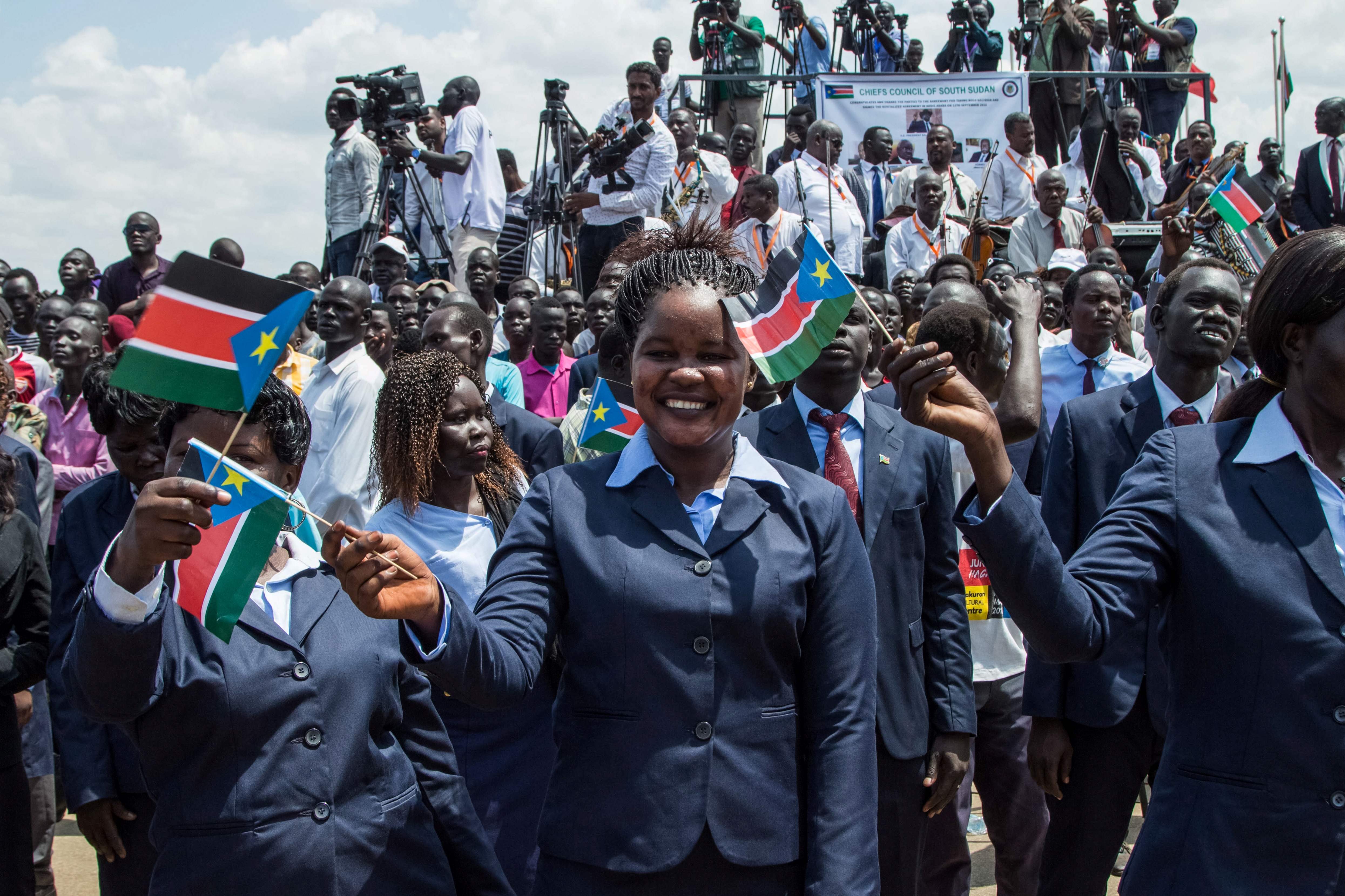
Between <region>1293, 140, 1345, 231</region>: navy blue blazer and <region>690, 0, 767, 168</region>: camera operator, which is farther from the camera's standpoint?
<region>690, 0, 767, 168</region>: camera operator

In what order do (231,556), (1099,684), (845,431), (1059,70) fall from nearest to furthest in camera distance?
(231,556) → (1099,684) → (845,431) → (1059,70)

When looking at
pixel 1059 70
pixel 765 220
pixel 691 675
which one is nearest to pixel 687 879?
pixel 691 675

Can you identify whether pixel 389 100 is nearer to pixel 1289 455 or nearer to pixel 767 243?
pixel 767 243

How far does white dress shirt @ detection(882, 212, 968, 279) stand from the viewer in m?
10.1

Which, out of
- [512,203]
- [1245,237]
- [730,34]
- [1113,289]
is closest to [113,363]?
[1113,289]

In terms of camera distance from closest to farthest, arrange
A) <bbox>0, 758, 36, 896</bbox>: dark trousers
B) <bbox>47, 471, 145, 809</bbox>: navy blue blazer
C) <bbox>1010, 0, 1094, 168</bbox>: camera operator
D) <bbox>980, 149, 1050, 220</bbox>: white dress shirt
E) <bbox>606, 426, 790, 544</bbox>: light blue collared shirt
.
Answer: <bbox>606, 426, 790, 544</bbox>: light blue collared shirt → <bbox>47, 471, 145, 809</bbox>: navy blue blazer → <bbox>0, 758, 36, 896</bbox>: dark trousers → <bbox>980, 149, 1050, 220</bbox>: white dress shirt → <bbox>1010, 0, 1094, 168</bbox>: camera operator

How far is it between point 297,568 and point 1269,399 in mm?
1947

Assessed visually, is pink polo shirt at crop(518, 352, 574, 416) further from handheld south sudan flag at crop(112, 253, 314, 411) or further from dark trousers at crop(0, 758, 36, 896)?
handheld south sudan flag at crop(112, 253, 314, 411)

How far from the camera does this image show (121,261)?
9867 mm

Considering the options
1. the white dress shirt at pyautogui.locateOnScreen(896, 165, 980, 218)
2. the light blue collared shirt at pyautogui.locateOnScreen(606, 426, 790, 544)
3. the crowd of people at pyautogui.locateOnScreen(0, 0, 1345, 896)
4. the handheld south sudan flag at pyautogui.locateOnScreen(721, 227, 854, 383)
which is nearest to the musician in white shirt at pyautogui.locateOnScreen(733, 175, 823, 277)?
the white dress shirt at pyautogui.locateOnScreen(896, 165, 980, 218)

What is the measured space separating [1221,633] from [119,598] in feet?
5.89

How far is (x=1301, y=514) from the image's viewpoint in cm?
208

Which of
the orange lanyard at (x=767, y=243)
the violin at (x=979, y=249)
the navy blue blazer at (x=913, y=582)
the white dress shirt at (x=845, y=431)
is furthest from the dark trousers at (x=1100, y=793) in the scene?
the violin at (x=979, y=249)

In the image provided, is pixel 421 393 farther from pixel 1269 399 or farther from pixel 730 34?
pixel 730 34
